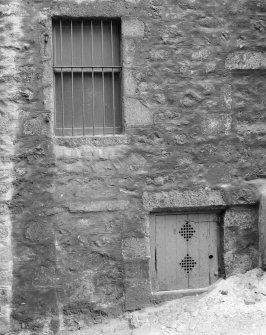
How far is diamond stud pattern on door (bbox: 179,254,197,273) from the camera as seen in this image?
16.3ft

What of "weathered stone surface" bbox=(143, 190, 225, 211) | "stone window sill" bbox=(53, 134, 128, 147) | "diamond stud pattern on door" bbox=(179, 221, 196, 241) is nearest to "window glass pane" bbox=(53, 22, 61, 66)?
"stone window sill" bbox=(53, 134, 128, 147)

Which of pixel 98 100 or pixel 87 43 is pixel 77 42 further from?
pixel 98 100

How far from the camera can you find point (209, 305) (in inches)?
180

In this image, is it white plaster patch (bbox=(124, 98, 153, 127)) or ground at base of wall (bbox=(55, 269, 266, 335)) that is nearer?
ground at base of wall (bbox=(55, 269, 266, 335))

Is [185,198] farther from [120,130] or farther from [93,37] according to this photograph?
[93,37]

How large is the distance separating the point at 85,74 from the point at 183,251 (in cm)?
205

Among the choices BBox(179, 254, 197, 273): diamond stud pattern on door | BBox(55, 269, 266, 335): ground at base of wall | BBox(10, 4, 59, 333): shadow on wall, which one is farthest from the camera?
BBox(179, 254, 197, 273): diamond stud pattern on door

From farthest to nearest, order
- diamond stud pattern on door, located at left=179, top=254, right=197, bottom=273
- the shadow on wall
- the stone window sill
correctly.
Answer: diamond stud pattern on door, located at left=179, top=254, right=197, bottom=273, the stone window sill, the shadow on wall

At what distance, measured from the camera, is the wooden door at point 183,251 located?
4934 millimetres

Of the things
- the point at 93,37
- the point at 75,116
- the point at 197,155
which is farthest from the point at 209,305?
the point at 93,37

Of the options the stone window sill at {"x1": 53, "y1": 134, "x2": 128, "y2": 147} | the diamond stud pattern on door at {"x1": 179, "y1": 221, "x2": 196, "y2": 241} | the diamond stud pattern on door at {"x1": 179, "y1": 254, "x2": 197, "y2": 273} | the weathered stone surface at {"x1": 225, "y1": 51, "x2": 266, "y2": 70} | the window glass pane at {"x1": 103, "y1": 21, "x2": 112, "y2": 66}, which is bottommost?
the diamond stud pattern on door at {"x1": 179, "y1": 254, "x2": 197, "y2": 273}

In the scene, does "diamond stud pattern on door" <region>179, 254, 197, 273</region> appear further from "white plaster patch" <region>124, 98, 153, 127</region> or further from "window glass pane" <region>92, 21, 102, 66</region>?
"window glass pane" <region>92, 21, 102, 66</region>

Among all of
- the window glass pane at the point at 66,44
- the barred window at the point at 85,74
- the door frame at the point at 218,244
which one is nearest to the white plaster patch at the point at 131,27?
the barred window at the point at 85,74

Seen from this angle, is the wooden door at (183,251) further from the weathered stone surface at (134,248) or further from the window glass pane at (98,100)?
the window glass pane at (98,100)
